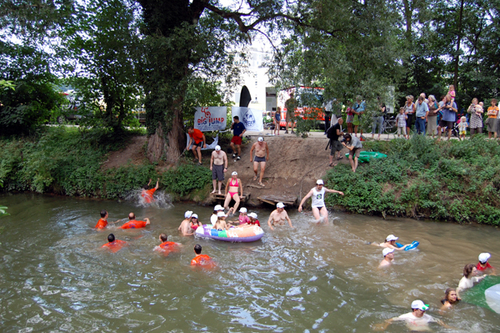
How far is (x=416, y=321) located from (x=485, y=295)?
1.84 metres

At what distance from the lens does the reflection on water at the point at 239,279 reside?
266 inches

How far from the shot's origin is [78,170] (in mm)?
16953

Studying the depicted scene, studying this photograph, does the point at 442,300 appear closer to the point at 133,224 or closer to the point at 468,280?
the point at 468,280

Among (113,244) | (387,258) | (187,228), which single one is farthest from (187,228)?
(387,258)

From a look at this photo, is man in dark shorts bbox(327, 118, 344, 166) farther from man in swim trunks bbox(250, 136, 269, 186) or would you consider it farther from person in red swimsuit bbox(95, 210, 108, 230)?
person in red swimsuit bbox(95, 210, 108, 230)

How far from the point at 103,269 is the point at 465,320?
7.76m

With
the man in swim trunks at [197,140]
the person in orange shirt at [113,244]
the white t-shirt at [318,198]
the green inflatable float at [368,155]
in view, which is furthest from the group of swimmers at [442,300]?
the man in swim trunks at [197,140]

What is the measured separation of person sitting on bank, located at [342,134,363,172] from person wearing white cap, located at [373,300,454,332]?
7855 mm

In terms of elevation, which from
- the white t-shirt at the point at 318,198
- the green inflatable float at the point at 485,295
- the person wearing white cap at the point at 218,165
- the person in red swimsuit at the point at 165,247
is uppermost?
the person wearing white cap at the point at 218,165

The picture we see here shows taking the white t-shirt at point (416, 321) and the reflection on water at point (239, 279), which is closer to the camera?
the white t-shirt at point (416, 321)

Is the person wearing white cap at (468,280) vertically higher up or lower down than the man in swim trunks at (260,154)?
lower down

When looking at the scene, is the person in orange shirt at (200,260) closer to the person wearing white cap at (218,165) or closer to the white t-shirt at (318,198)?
the white t-shirt at (318,198)

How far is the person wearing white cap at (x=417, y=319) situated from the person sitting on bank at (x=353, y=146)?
25.8ft

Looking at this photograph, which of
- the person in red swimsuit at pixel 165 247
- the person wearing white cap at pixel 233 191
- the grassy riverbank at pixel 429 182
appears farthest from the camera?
the person wearing white cap at pixel 233 191
